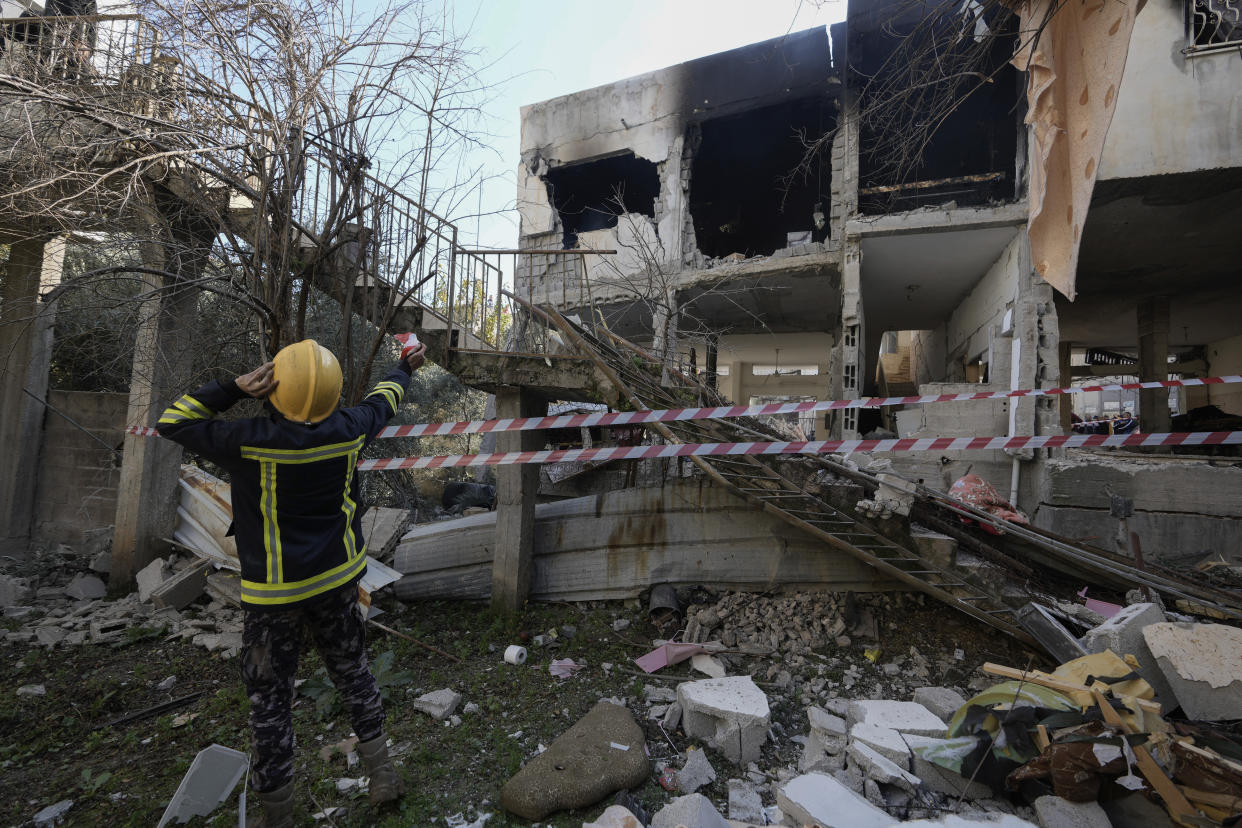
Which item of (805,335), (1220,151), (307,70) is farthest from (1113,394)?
(307,70)

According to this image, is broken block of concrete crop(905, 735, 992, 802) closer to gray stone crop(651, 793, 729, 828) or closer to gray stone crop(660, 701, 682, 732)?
gray stone crop(651, 793, 729, 828)

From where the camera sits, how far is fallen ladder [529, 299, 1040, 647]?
13.2 ft

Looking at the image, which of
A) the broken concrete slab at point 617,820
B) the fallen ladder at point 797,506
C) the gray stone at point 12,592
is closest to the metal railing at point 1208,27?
the fallen ladder at point 797,506

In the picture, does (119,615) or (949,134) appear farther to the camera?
(949,134)

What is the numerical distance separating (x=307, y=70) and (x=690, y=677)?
5.47 m

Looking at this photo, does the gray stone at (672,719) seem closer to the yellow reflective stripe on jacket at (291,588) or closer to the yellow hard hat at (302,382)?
the yellow reflective stripe on jacket at (291,588)

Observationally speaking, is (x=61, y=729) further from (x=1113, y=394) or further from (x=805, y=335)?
(x=1113, y=394)

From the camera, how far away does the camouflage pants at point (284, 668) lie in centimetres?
236

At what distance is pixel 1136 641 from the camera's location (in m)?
3.17

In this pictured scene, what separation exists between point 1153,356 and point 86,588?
17.0 meters

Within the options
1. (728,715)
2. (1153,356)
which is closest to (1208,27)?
(1153,356)

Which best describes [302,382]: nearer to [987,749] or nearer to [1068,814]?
[987,749]

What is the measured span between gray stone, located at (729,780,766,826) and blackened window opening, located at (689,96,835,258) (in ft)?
33.7

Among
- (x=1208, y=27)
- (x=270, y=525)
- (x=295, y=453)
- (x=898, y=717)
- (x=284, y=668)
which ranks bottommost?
(x=898, y=717)
